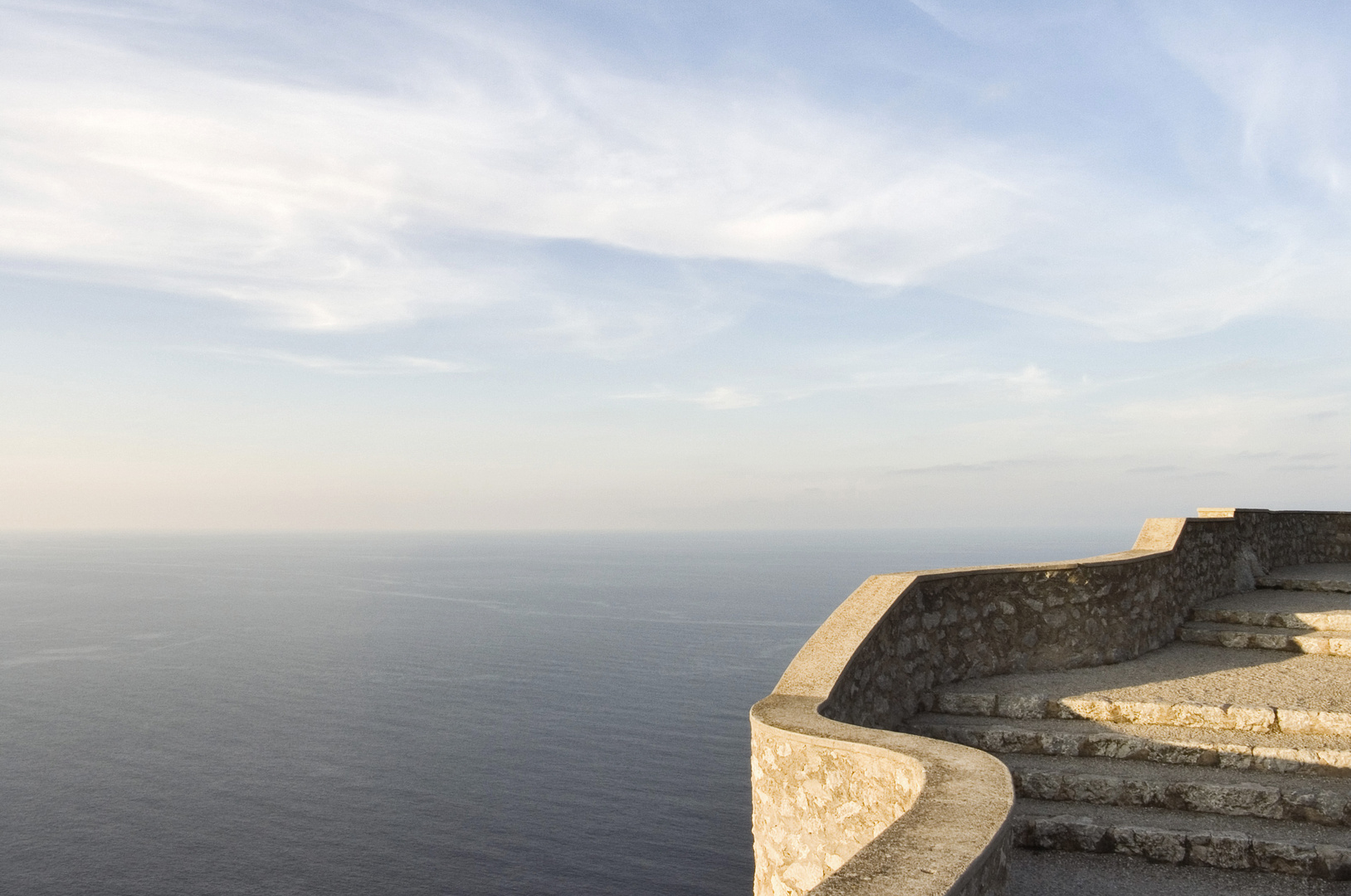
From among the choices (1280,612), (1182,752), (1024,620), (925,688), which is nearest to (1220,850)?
(1182,752)

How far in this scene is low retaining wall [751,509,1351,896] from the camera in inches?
118

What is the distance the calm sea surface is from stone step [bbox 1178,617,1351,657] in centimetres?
3021

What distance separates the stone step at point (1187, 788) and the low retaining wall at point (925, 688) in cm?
117

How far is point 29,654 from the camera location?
3388 inches

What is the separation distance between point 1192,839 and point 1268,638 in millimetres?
4718

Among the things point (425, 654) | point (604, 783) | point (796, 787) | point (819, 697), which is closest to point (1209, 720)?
point (819, 697)

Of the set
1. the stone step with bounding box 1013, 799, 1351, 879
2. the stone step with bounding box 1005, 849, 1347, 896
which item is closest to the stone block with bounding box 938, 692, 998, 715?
the stone step with bounding box 1013, 799, 1351, 879

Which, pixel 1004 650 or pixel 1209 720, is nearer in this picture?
pixel 1209 720

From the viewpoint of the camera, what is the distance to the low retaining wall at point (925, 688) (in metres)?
3.01

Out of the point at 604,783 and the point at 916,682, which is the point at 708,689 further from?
the point at 916,682

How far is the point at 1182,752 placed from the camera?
583 centimetres

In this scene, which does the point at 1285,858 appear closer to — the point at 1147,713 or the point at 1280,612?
the point at 1147,713

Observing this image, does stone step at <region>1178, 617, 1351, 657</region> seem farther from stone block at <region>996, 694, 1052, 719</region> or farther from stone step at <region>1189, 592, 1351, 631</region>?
stone block at <region>996, 694, 1052, 719</region>

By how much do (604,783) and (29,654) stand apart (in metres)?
73.9
